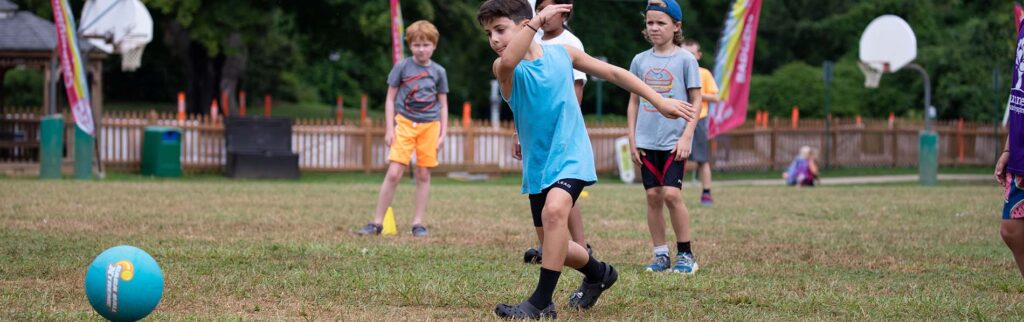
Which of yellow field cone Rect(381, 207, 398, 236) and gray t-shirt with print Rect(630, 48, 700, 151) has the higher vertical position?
gray t-shirt with print Rect(630, 48, 700, 151)

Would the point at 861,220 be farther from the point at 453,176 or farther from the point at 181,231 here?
the point at 453,176

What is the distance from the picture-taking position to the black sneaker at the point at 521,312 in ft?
18.8

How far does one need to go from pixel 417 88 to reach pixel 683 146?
3.16 meters

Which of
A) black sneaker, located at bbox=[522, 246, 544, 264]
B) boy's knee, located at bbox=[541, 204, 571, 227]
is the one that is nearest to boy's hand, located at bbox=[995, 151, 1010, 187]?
boy's knee, located at bbox=[541, 204, 571, 227]

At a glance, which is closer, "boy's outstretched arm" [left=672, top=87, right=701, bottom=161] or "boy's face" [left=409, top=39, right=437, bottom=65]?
"boy's outstretched arm" [left=672, top=87, right=701, bottom=161]

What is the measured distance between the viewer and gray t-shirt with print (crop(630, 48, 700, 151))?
25.8 feet

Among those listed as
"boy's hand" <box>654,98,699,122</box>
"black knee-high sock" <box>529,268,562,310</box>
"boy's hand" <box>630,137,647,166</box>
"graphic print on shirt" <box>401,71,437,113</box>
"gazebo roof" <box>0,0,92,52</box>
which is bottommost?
"black knee-high sock" <box>529,268,562,310</box>

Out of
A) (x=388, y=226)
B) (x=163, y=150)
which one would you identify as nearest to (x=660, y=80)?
(x=388, y=226)

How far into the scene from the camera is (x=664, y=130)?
25.8ft

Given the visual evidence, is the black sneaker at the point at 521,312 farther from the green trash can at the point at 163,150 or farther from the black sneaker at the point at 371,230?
the green trash can at the point at 163,150

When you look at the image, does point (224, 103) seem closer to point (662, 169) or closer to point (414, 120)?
point (414, 120)

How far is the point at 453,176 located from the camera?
25.3 metres

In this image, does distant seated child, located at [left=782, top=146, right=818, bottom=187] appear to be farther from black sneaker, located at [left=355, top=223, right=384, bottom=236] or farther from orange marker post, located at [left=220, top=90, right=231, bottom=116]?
orange marker post, located at [left=220, top=90, right=231, bottom=116]

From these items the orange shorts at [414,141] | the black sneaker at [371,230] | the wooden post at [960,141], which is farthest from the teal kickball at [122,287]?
the wooden post at [960,141]
